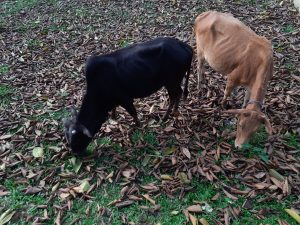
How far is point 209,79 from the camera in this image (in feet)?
20.5

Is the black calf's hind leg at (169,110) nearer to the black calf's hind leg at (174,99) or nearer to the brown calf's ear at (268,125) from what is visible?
the black calf's hind leg at (174,99)

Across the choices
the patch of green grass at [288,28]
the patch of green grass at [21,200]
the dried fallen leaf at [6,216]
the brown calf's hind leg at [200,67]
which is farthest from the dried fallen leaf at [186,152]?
the patch of green grass at [288,28]

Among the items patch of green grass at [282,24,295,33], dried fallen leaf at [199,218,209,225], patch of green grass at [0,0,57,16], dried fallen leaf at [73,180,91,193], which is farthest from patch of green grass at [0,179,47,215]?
patch of green grass at [0,0,57,16]

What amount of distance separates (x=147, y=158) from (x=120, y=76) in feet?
3.78

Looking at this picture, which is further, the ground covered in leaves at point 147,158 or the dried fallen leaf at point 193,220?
the ground covered in leaves at point 147,158

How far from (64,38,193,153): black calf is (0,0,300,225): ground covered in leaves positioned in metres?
0.47

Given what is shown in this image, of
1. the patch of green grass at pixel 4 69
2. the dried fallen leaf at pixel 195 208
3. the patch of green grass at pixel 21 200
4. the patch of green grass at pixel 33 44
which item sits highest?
the patch of green grass at pixel 33 44

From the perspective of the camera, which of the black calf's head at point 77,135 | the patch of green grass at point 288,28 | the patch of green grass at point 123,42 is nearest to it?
the black calf's head at point 77,135

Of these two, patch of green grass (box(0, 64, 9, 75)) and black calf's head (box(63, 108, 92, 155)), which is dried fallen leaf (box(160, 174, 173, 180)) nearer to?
black calf's head (box(63, 108, 92, 155))

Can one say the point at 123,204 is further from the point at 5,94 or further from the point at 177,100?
the point at 5,94

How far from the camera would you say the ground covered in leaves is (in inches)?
160

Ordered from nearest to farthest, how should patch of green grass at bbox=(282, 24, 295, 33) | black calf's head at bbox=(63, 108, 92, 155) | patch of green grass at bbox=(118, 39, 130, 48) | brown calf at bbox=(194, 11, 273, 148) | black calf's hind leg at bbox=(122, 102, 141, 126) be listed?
brown calf at bbox=(194, 11, 273, 148) < black calf's head at bbox=(63, 108, 92, 155) < black calf's hind leg at bbox=(122, 102, 141, 126) < patch of green grass at bbox=(282, 24, 295, 33) < patch of green grass at bbox=(118, 39, 130, 48)

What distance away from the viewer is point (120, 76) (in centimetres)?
457

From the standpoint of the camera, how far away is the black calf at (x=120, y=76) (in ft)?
14.9
